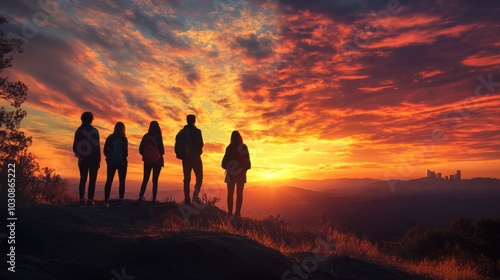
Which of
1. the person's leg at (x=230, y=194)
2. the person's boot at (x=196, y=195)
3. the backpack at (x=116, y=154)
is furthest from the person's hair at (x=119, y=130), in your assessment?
the person's leg at (x=230, y=194)

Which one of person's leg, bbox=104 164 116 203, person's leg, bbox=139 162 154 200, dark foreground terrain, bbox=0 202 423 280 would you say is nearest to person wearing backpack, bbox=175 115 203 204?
person's leg, bbox=139 162 154 200

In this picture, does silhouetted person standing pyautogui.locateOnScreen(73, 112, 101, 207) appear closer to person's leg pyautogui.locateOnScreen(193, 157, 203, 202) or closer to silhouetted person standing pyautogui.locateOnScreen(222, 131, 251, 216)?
person's leg pyautogui.locateOnScreen(193, 157, 203, 202)

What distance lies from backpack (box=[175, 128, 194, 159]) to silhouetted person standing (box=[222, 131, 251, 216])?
1239mm

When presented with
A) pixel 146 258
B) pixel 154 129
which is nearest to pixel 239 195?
pixel 154 129

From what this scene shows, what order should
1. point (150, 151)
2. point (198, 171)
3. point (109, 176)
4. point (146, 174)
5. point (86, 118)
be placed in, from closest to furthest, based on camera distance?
1. point (86, 118)
2. point (109, 176)
3. point (150, 151)
4. point (146, 174)
5. point (198, 171)

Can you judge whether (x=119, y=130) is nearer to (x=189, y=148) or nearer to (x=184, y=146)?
(x=184, y=146)

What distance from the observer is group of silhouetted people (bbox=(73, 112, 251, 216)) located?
35.6ft

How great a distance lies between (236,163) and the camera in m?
12.5

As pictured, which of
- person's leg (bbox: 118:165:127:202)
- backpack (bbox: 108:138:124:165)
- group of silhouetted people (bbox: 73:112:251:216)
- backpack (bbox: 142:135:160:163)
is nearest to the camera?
group of silhouetted people (bbox: 73:112:251:216)

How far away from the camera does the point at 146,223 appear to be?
34.6ft

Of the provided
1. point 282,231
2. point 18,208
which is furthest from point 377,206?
point 18,208

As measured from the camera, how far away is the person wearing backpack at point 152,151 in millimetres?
12086

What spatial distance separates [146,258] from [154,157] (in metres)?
6.79

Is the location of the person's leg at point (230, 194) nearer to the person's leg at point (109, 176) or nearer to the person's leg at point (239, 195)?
the person's leg at point (239, 195)
